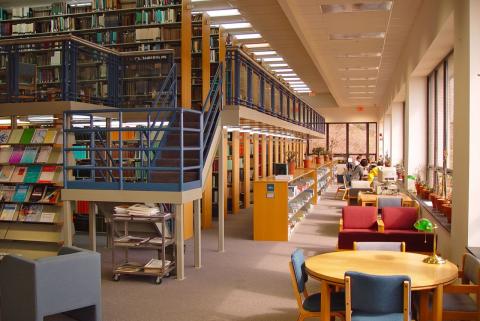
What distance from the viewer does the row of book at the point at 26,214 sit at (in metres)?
7.74

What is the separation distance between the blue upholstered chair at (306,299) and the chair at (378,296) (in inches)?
17.1

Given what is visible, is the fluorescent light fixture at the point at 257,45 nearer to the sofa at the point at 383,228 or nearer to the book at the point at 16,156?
the sofa at the point at 383,228

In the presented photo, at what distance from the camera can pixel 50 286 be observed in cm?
441

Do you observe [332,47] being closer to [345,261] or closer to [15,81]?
[15,81]

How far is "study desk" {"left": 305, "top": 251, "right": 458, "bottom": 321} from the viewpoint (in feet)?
13.0

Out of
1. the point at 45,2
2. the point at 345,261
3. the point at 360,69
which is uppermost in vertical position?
the point at 45,2

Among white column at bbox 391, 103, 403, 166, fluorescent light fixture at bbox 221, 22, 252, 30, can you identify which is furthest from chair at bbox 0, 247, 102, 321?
white column at bbox 391, 103, 403, 166

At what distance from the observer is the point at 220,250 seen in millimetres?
8570

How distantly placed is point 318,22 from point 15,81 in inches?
211

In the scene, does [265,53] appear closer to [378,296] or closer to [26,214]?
[26,214]

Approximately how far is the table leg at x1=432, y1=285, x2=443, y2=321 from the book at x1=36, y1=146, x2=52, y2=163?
5906mm

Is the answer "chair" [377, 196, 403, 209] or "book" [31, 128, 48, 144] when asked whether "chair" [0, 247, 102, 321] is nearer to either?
"book" [31, 128, 48, 144]

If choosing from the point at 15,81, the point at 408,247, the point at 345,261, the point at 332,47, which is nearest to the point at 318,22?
the point at 332,47

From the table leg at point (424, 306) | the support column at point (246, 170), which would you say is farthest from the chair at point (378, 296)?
the support column at point (246, 170)
